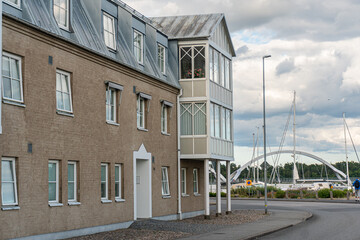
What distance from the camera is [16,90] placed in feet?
53.7

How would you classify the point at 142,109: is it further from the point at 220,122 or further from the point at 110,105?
the point at 220,122

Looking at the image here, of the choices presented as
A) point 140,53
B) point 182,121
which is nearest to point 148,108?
point 140,53

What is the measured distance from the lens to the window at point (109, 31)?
22.2 metres

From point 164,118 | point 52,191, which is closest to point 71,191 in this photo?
point 52,191

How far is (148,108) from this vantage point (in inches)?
1006

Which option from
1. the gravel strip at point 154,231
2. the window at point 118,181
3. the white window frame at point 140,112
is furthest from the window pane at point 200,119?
the window at point 118,181

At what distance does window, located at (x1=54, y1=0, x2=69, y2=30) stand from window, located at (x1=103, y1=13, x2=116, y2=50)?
289 cm

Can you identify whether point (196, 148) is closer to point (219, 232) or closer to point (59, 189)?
point (219, 232)

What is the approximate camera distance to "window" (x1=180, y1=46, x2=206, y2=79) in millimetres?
29234

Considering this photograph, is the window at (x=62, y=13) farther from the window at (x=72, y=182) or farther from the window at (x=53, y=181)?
the window at (x=72, y=182)

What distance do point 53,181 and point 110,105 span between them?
4.94 metres

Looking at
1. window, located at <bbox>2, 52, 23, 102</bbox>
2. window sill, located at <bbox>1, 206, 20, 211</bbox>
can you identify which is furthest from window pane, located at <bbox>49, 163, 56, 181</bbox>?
window, located at <bbox>2, 52, 23, 102</bbox>

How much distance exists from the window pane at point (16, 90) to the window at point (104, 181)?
5806 mm

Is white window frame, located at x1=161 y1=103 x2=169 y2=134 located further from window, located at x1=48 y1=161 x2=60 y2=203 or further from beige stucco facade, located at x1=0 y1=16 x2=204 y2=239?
window, located at x1=48 y1=161 x2=60 y2=203
